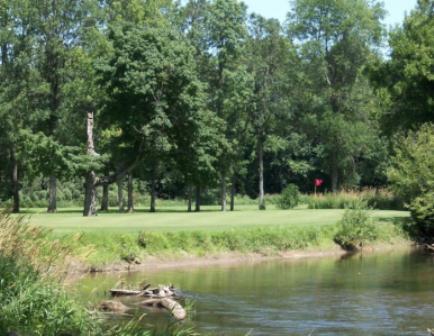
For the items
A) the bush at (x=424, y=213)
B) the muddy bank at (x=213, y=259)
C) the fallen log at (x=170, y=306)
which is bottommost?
the fallen log at (x=170, y=306)

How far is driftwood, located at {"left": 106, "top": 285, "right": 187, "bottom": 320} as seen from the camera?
65.8ft

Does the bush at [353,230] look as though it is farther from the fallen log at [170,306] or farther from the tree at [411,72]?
the fallen log at [170,306]

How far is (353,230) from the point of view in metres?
40.7

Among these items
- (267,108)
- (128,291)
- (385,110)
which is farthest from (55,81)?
(128,291)

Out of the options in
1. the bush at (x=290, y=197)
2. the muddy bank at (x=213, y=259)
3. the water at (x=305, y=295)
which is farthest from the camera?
the bush at (x=290, y=197)

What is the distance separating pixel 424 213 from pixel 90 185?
76.6 feet

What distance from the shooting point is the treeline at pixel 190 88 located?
54.4m

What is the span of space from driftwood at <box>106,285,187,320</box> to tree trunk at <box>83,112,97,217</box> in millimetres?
29227

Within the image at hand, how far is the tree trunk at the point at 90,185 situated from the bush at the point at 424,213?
20.4 metres

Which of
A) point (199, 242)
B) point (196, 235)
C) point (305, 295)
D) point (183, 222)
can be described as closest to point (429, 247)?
point (183, 222)

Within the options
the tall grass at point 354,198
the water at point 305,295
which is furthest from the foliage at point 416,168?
the tall grass at point 354,198

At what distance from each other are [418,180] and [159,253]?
19.3 metres

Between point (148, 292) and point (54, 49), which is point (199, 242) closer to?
point (148, 292)

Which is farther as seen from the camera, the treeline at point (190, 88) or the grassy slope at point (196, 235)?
the treeline at point (190, 88)
